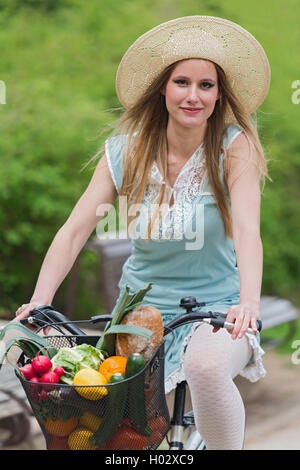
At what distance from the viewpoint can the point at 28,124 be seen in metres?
6.00

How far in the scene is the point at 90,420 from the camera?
1.93m

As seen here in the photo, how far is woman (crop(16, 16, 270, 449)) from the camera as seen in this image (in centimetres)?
265

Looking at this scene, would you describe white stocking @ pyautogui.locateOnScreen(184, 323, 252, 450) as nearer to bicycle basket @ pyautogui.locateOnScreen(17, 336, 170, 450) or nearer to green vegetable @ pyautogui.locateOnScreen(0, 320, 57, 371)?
bicycle basket @ pyautogui.locateOnScreen(17, 336, 170, 450)

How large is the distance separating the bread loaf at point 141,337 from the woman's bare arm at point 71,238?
0.48m

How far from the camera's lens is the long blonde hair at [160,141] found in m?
2.79

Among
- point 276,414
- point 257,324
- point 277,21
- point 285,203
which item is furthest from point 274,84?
point 257,324

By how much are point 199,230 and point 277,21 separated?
17.9 feet

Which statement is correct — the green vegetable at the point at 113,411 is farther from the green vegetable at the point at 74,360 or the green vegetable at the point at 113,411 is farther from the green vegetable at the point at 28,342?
the green vegetable at the point at 28,342

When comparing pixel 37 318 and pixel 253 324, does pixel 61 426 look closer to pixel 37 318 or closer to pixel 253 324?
pixel 37 318

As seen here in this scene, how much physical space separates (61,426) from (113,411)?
0.51 ft

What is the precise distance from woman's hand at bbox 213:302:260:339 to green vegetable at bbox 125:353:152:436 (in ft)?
1.08
